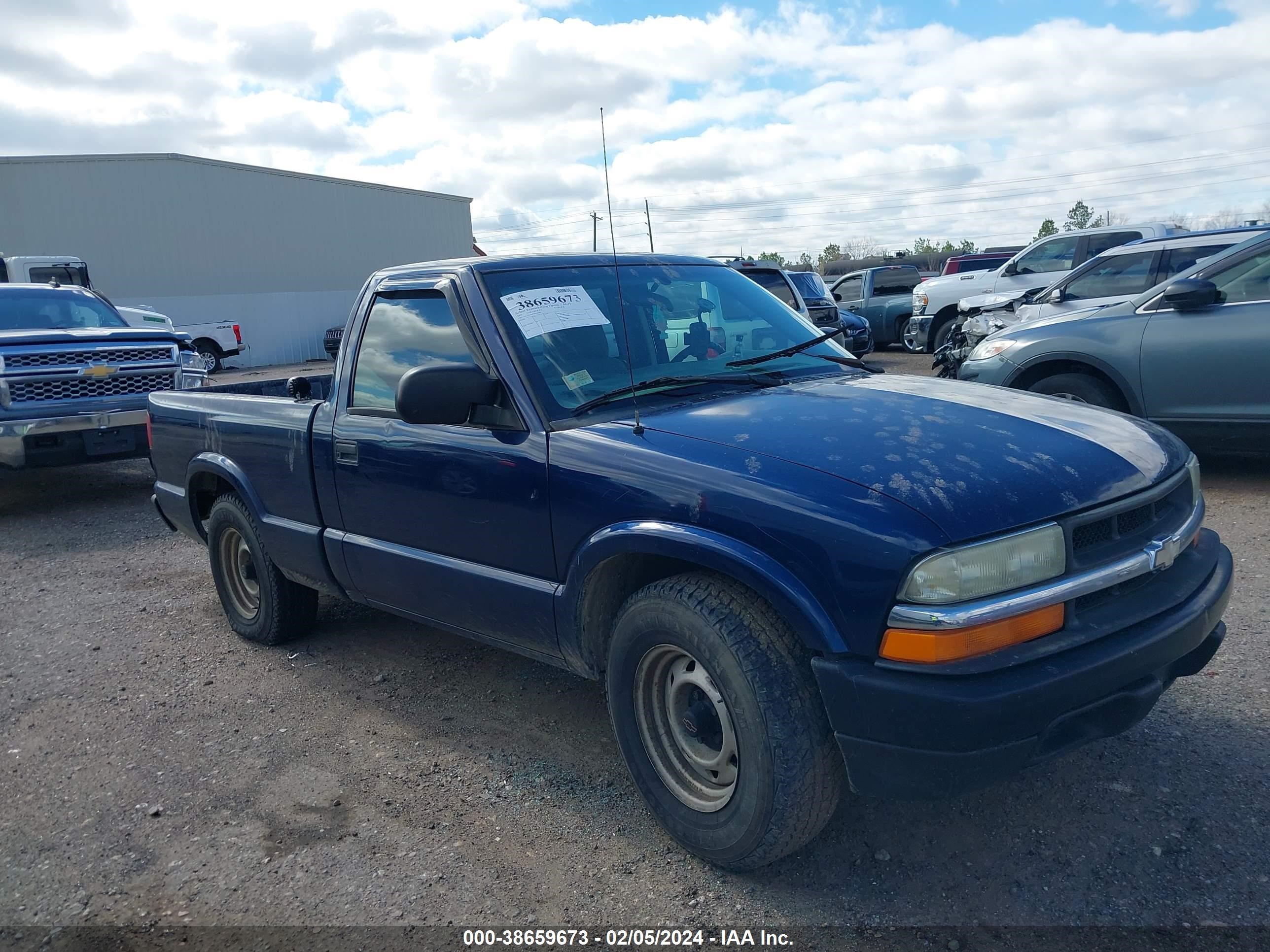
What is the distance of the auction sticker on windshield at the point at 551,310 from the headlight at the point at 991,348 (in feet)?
15.4

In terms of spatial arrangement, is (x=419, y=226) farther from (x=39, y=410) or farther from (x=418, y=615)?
(x=418, y=615)

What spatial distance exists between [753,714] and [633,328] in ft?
5.50

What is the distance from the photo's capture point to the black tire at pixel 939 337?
1609 centimetres

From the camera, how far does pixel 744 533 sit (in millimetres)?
2576

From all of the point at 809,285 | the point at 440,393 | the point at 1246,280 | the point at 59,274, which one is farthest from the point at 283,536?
the point at 59,274

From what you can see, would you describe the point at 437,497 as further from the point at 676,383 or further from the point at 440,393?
the point at 676,383

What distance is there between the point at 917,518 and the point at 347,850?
2.02 metres

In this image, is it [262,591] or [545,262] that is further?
[262,591]

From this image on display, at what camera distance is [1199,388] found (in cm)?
Result: 648

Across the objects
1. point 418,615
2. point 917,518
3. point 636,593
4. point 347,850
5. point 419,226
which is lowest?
point 347,850

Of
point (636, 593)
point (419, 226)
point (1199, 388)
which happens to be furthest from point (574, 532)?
point (419, 226)

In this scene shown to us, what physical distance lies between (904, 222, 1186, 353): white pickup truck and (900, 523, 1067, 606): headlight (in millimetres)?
10631

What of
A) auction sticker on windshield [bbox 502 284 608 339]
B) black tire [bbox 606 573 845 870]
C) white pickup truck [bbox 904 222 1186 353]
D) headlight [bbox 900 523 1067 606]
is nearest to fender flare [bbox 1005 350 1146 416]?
auction sticker on windshield [bbox 502 284 608 339]

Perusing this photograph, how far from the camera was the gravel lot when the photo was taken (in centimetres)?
270
